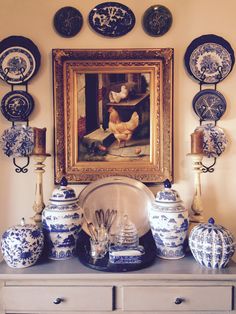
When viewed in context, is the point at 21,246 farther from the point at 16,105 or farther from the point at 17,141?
the point at 16,105

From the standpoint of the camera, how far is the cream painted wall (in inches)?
67.5

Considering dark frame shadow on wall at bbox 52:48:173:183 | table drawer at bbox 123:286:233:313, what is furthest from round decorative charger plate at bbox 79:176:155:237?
table drawer at bbox 123:286:233:313

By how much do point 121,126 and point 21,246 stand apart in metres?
0.79

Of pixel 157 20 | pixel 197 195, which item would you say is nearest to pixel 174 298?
pixel 197 195

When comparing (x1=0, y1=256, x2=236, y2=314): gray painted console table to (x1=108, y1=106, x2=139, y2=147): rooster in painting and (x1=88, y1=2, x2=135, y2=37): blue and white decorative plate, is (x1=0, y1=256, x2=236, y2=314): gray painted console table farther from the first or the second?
(x1=88, y1=2, x2=135, y2=37): blue and white decorative plate

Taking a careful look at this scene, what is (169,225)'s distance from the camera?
4.62ft

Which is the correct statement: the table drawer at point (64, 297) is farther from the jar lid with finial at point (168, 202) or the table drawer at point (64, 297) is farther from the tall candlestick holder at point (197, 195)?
the tall candlestick holder at point (197, 195)

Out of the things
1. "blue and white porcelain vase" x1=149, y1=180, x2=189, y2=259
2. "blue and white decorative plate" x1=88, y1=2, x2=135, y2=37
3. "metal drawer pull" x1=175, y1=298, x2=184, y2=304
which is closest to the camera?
"metal drawer pull" x1=175, y1=298, x2=184, y2=304

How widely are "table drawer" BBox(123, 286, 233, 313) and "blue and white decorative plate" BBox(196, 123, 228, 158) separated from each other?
689 millimetres

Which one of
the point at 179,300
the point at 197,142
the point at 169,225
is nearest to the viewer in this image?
the point at 179,300

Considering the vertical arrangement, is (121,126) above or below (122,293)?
above

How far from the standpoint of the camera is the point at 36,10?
5.63 feet

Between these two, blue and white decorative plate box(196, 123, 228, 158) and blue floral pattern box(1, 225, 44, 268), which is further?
blue and white decorative plate box(196, 123, 228, 158)

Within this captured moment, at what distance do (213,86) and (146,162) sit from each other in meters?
0.55
